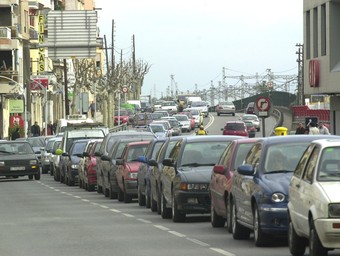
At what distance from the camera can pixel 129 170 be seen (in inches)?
1241

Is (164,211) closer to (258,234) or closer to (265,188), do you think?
(258,234)

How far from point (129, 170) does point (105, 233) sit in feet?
33.4

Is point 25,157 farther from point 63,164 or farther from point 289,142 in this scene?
point 289,142

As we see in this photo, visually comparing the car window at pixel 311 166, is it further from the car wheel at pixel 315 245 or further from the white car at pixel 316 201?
the car wheel at pixel 315 245

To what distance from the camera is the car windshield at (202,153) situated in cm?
2428

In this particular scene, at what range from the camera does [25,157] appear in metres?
51.4

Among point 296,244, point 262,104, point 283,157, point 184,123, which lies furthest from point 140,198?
point 184,123

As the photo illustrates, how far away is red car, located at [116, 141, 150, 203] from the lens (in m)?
31.5

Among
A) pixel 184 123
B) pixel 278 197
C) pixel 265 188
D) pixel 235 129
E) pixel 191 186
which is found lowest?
pixel 235 129

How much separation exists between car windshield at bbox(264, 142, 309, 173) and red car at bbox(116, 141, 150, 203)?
13084 millimetres

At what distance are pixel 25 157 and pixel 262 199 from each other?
1363 inches

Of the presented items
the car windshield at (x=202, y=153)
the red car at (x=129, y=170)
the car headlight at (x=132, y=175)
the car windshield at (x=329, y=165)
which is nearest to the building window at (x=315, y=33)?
the red car at (x=129, y=170)

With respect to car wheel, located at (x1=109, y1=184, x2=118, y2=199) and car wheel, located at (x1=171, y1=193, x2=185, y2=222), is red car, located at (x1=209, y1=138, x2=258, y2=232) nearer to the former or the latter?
car wheel, located at (x1=171, y1=193, x2=185, y2=222)

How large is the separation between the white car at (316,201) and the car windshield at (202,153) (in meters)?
7.89
